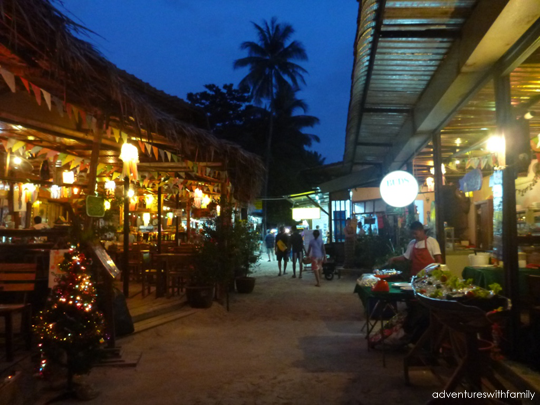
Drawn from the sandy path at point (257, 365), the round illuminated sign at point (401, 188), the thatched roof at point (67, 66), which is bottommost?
the sandy path at point (257, 365)

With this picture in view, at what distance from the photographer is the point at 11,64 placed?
4.60 metres

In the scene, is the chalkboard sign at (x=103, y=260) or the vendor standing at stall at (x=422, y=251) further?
the vendor standing at stall at (x=422, y=251)

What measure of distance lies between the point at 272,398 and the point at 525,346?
288 cm

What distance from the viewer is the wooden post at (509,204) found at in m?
5.28

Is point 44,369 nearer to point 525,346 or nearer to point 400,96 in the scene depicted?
point 525,346

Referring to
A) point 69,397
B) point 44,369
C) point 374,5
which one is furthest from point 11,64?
point 374,5

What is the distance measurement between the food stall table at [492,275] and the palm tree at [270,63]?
2804 centimetres

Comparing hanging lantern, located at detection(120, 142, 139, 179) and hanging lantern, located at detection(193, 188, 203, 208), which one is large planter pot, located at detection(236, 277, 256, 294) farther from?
hanging lantern, located at detection(120, 142, 139, 179)

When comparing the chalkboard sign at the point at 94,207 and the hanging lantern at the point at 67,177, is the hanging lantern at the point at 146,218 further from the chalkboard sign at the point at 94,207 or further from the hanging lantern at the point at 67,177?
the chalkboard sign at the point at 94,207

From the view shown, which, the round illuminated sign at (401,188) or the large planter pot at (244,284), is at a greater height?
the round illuminated sign at (401,188)

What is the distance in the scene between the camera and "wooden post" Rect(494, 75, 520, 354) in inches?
208

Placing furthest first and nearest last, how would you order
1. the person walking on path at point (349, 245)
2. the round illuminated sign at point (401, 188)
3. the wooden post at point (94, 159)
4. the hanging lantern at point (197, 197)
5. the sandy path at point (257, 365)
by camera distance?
1. the person walking on path at point (349, 245)
2. the hanging lantern at point (197, 197)
3. the round illuminated sign at point (401, 188)
4. the wooden post at point (94, 159)
5. the sandy path at point (257, 365)

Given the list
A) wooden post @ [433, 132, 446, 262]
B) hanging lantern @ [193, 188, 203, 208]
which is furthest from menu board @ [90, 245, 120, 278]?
hanging lantern @ [193, 188, 203, 208]

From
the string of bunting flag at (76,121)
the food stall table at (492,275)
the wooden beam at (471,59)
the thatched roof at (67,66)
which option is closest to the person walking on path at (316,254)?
the string of bunting flag at (76,121)
